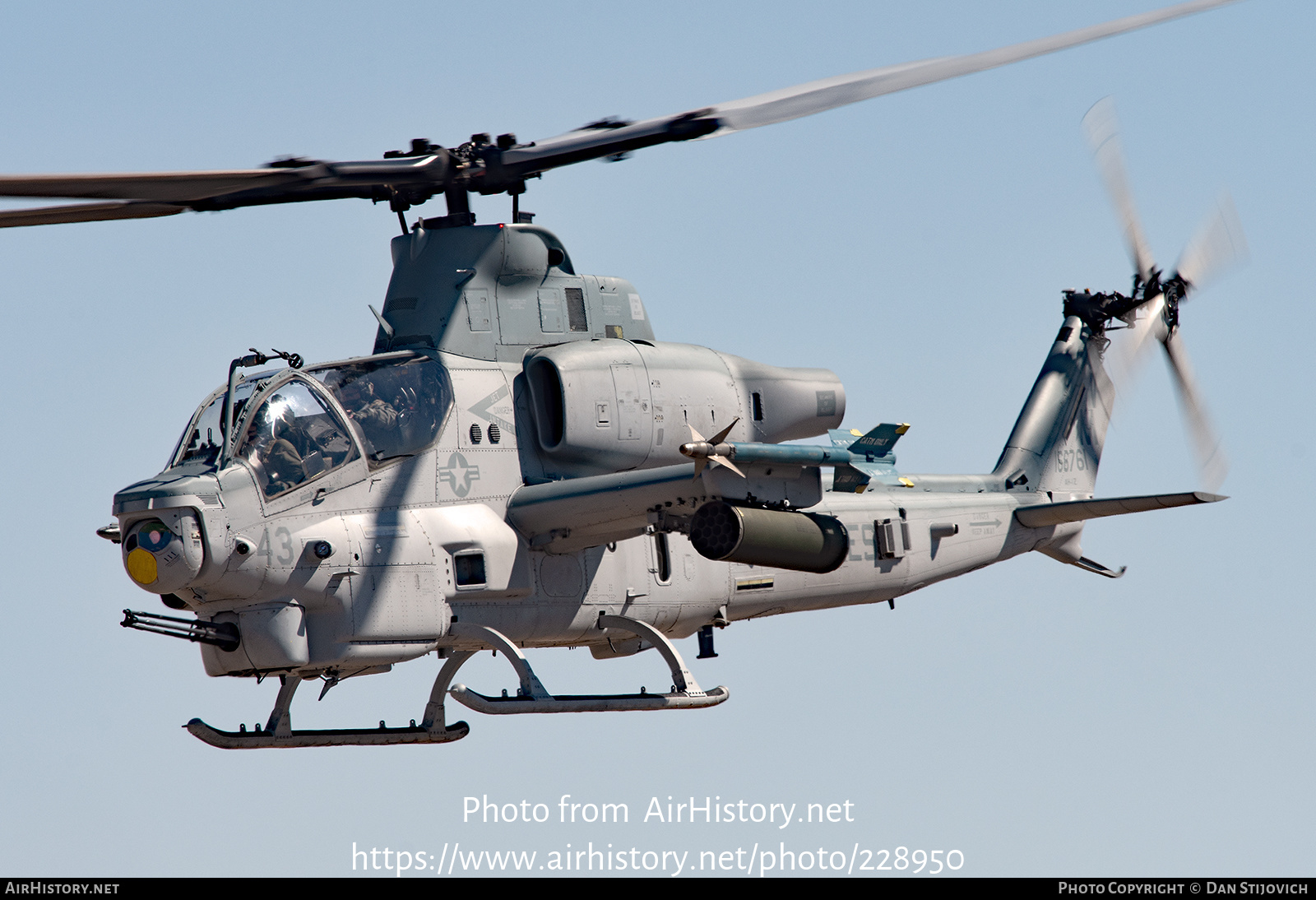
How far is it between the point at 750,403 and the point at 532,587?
3.20m

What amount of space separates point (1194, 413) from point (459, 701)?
37.1ft

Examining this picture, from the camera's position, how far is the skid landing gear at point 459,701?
15227mm

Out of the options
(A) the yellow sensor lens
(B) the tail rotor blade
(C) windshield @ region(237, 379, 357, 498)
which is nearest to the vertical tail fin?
(B) the tail rotor blade

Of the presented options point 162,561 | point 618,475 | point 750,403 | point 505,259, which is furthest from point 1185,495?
point 162,561

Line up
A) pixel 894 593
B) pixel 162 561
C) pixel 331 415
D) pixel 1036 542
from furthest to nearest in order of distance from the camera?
pixel 1036 542, pixel 894 593, pixel 331 415, pixel 162 561

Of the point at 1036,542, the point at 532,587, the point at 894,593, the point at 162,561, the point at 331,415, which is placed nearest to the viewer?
the point at 162,561

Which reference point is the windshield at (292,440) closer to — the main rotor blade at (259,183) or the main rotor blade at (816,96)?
the main rotor blade at (259,183)

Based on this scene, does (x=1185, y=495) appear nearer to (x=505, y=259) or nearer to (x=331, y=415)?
(x=505, y=259)

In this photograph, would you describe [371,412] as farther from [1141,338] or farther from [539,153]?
[1141,338]

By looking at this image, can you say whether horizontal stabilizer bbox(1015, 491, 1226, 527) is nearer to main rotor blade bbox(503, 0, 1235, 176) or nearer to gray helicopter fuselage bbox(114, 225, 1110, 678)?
gray helicopter fuselage bbox(114, 225, 1110, 678)

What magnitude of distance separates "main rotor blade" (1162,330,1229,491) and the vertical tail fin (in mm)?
981

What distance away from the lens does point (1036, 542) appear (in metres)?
21.3

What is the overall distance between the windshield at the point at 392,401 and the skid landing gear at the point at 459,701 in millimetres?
1790

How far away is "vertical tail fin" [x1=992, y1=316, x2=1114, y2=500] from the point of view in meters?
21.8
